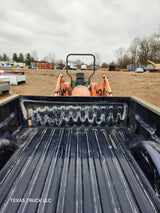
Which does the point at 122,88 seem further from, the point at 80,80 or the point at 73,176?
the point at 73,176

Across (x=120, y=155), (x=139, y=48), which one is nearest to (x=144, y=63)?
(x=139, y=48)

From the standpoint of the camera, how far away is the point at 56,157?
176 cm

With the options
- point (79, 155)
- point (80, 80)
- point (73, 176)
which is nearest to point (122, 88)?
point (80, 80)

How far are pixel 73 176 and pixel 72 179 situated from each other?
41 mm

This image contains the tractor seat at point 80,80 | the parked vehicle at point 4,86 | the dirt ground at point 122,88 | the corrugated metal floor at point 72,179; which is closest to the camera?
the corrugated metal floor at point 72,179

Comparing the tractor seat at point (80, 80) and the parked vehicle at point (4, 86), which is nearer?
the tractor seat at point (80, 80)

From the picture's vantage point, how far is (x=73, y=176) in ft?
4.87

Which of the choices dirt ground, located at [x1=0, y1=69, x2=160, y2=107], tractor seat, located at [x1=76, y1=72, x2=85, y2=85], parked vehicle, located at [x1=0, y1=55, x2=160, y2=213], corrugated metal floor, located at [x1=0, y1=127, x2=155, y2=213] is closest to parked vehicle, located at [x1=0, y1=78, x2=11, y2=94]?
dirt ground, located at [x1=0, y1=69, x2=160, y2=107]

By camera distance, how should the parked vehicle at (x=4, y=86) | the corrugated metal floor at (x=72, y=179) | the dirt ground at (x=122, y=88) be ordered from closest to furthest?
the corrugated metal floor at (x=72, y=179)
the parked vehicle at (x=4, y=86)
the dirt ground at (x=122, y=88)

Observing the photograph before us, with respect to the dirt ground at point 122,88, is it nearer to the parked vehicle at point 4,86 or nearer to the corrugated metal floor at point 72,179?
the parked vehicle at point 4,86

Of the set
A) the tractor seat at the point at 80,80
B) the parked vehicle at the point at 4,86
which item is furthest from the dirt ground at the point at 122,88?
the tractor seat at the point at 80,80

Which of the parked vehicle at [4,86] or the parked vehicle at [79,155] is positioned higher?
the parked vehicle at [4,86]

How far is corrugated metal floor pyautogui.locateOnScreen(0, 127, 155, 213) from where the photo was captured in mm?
1206

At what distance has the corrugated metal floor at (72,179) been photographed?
1206 mm
